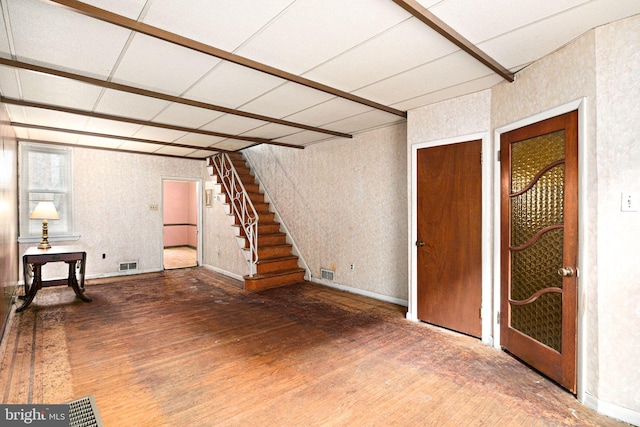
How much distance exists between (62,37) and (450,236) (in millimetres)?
3733

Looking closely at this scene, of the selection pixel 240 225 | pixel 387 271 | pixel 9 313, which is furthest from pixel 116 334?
pixel 387 271

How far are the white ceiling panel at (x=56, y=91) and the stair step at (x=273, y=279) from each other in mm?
3261

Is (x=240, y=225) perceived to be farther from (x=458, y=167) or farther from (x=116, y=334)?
(x=458, y=167)

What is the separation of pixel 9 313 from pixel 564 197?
19.9 ft

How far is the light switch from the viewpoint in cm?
203

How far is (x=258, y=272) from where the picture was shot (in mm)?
5691

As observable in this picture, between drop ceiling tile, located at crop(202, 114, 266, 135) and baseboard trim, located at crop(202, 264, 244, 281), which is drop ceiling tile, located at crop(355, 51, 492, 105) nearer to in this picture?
drop ceiling tile, located at crop(202, 114, 266, 135)

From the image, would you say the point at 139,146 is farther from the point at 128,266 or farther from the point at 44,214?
the point at 128,266

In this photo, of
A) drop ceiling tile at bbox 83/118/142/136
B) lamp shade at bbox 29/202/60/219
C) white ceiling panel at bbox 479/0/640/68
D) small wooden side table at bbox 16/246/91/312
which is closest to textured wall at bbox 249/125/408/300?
white ceiling panel at bbox 479/0/640/68

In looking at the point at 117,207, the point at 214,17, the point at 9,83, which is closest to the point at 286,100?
the point at 214,17

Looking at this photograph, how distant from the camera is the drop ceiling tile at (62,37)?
1935 millimetres

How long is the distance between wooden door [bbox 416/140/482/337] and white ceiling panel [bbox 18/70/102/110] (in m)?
3.60

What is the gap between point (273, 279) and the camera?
5637 mm

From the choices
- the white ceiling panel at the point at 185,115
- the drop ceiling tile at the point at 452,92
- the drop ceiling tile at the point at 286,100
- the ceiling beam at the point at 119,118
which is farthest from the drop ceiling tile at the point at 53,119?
the drop ceiling tile at the point at 452,92
